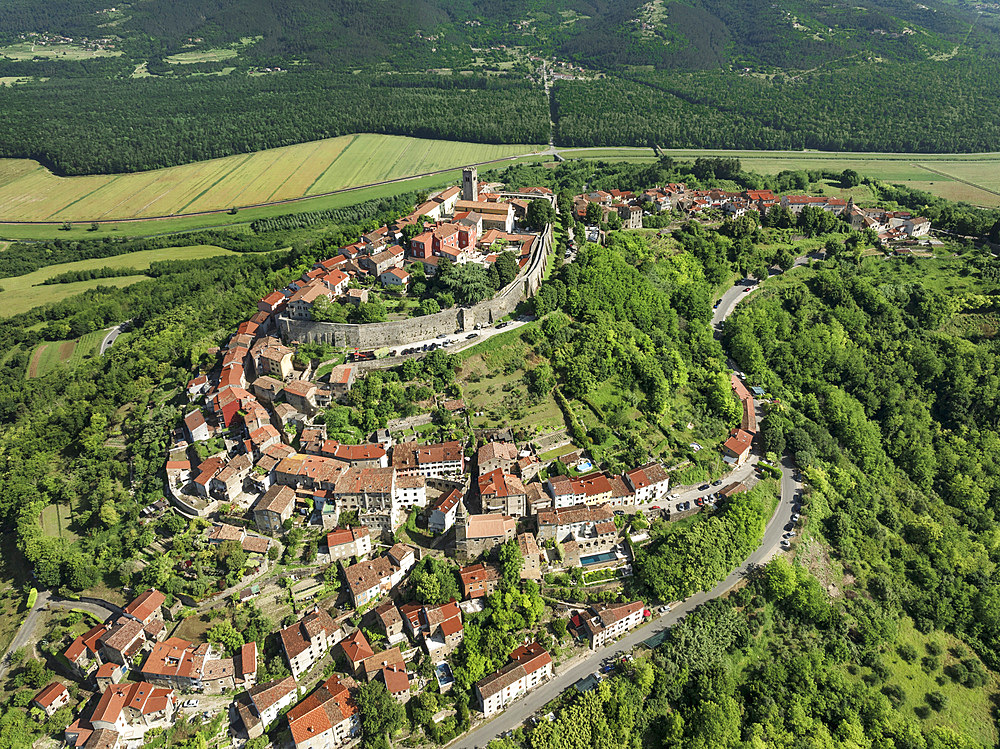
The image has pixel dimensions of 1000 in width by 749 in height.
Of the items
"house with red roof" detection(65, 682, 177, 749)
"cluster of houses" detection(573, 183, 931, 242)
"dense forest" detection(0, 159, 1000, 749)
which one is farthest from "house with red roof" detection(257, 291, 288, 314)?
"cluster of houses" detection(573, 183, 931, 242)

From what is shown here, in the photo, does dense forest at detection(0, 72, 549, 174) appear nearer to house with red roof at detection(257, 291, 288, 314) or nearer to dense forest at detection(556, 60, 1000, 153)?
dense forest at detection(556, 60, 1000, 153)

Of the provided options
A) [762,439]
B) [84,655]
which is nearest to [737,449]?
[762,439]

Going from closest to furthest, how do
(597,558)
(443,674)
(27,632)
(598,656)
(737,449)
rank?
(443,674) → (598,656) → (27,632) → (597,558) → (737,449)

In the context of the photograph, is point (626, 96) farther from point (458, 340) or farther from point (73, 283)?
point (73, 283)

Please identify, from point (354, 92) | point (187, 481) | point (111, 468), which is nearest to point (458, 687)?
point (187, 481)

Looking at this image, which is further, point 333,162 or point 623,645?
point 333,162

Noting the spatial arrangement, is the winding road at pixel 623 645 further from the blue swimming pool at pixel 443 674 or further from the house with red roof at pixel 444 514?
the house with red roof at pixel 444 514
